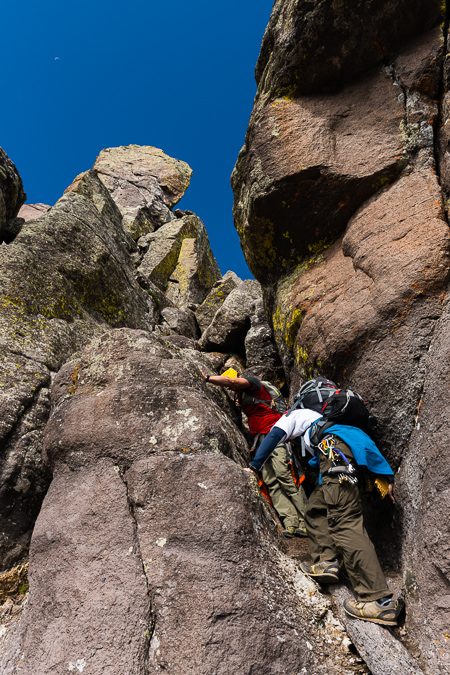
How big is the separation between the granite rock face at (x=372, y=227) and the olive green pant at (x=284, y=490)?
1400mm

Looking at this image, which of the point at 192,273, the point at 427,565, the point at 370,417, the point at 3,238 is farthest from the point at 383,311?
the point at 192,273

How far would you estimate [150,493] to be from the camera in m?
5.78

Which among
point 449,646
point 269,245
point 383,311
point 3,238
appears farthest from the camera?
point 3,238

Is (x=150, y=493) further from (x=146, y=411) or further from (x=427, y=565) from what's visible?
(x=427, y=565)

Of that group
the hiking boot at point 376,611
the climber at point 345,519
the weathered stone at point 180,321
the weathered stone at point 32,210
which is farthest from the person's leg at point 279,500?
the weathered stone at point 32,210

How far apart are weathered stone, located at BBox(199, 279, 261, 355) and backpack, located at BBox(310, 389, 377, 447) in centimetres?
886

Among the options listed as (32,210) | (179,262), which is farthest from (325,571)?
(32,210)

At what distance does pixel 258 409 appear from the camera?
29.8 ft

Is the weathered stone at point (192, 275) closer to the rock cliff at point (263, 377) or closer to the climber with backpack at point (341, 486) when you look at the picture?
the rock cliff at point (263, 377)

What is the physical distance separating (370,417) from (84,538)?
4.47 meters

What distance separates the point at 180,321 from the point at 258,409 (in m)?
9.82

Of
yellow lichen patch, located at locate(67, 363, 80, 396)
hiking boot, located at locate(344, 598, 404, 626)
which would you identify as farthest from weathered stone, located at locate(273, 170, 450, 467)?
yellow lichen patch, located at locate(67, 363, 80, 396)

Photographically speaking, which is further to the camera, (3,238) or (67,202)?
(67,202)

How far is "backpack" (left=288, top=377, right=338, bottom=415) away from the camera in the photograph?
22.9 feet
